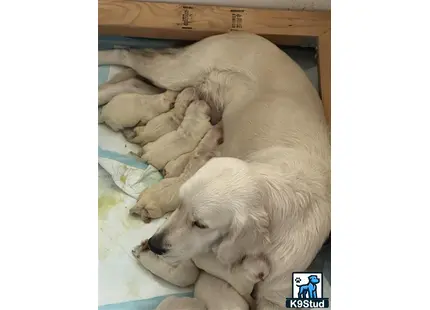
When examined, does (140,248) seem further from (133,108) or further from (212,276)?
(133,108)

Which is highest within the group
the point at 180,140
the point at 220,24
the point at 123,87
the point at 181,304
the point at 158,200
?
the point at 220,24

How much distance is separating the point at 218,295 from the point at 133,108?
1.65 feet

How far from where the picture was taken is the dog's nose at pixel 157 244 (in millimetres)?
1152

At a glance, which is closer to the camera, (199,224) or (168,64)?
(199,224)

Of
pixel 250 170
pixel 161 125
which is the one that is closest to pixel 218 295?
pixel 250 170

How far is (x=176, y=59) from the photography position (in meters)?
1.37

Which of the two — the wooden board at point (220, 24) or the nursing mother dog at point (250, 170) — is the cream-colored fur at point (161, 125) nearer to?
the nursing mother dog at point (250, 170)

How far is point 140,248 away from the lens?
1.21m

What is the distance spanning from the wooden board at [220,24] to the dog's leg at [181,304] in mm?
568

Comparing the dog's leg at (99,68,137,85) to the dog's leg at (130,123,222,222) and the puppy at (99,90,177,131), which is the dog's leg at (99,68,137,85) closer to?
the puppy at (99,90,177,131)

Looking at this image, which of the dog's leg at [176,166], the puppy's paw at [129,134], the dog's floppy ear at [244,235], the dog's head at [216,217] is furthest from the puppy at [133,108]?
the dog's floppy ear at [244,235]

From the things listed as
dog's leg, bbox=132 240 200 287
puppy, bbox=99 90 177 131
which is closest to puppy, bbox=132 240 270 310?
dog's leg, bbox=132 240 200 287
